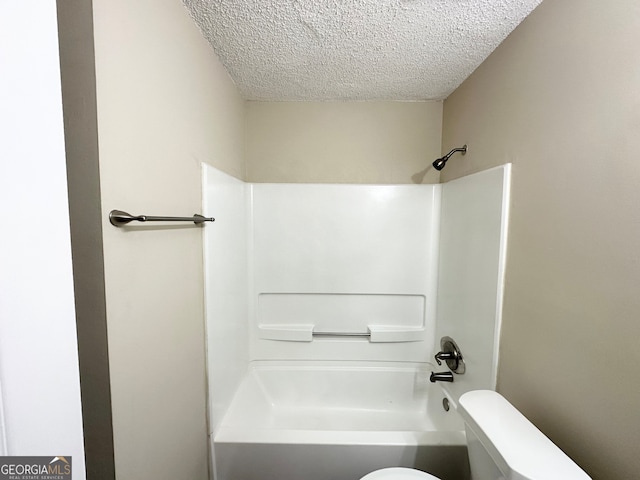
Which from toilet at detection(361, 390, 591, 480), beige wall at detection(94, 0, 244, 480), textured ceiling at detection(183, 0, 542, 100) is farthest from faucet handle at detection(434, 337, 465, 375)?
textured ceiling at detection(183, 0, 542, 100)

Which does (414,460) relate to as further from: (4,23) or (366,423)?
(4,23)

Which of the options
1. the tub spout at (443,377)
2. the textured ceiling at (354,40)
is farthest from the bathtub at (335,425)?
the textured ceiling at (354,40)

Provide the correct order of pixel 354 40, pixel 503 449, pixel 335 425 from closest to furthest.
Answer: pixel 503 449, pixel 354 40, pixel 335 425

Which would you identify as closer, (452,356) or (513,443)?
(513,443)

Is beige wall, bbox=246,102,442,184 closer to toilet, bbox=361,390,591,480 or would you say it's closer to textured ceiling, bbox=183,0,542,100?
textured ceiling, bbox=183,0,542,100

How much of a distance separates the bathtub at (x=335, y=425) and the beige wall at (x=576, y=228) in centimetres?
53

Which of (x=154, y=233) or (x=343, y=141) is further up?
(x=343, y=141)

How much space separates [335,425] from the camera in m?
1.77

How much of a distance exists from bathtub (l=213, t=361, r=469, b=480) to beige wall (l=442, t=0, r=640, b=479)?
1.73ft

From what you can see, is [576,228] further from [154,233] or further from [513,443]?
[154,233]

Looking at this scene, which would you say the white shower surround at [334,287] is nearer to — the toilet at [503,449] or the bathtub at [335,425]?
the bathtub at [335,425]

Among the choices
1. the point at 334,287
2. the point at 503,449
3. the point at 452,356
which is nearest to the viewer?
the point at 503,449

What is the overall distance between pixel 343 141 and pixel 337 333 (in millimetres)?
1340

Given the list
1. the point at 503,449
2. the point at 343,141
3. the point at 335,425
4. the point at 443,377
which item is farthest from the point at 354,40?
the point at 335,425
